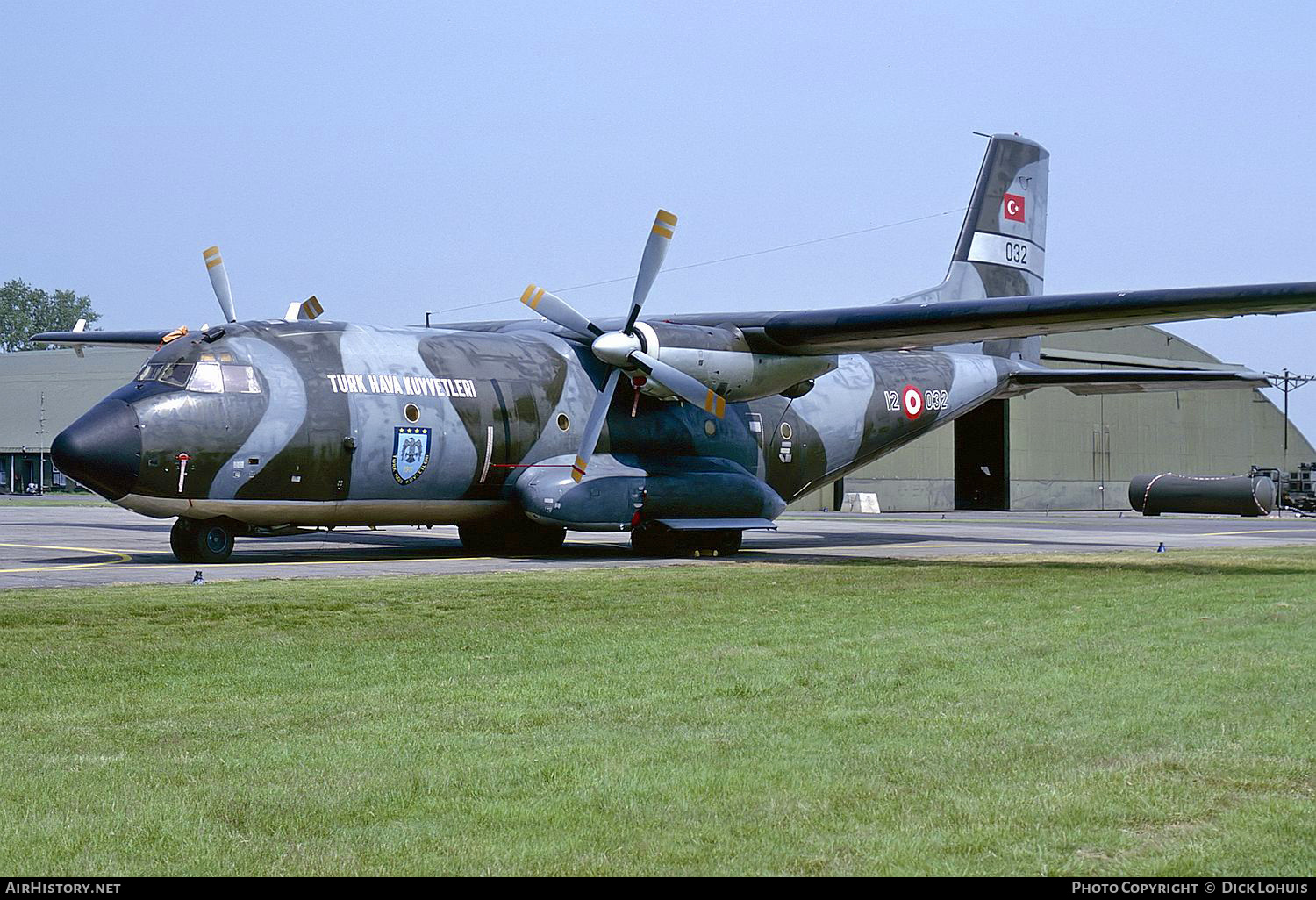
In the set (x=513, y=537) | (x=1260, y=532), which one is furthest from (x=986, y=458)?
(x=513, y=537)

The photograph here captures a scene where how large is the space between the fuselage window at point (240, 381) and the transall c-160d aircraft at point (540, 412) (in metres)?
0.03

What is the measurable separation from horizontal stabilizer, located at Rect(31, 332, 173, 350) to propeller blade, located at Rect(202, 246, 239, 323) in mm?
4218

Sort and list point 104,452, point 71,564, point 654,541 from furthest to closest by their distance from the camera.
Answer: point 654,541, point 71,564, point 104,452

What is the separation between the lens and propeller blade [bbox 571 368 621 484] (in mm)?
22625

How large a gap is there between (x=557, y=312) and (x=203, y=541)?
7327mm

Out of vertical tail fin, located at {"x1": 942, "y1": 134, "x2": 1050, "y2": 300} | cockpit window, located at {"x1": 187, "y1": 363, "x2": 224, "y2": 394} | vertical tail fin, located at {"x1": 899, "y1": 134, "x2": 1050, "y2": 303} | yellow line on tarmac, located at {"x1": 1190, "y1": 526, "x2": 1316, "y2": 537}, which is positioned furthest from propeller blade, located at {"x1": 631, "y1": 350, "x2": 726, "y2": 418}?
yellow line on tarmac, located at {"x1": 1190, "y1": 526, "x2": 1316, "y2": 537}

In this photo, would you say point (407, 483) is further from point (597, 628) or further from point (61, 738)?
point (61, 738)

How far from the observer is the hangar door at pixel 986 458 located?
6638cm

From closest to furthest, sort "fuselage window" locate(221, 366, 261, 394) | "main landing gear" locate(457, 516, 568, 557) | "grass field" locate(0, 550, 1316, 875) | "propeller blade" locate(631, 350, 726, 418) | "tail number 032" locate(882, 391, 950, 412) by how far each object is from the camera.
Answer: "grass field" locate(0, 550, 1316, 875) → "fuselage window" locate(221, 366, 261, 394) → "propeller blade" locate(631, 350, 726, 418) → "main landing gear" locate(457, 516, 568, 557) → "tail number 032" locate(882, 391, 950, 412)

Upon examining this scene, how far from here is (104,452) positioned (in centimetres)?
1873

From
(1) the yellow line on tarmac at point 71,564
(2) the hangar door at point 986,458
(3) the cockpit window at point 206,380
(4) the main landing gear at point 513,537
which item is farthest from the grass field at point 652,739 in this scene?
(2) the hangar door at point 986,458

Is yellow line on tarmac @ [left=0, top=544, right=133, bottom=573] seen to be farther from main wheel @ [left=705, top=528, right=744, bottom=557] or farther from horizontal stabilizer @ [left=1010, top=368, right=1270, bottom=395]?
horizontal stabilizer @ [left=1010, top=368, right=1270, bottom=395]

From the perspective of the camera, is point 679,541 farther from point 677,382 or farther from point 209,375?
point 209,375

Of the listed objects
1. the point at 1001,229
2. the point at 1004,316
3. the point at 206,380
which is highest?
the point at 1001,229
